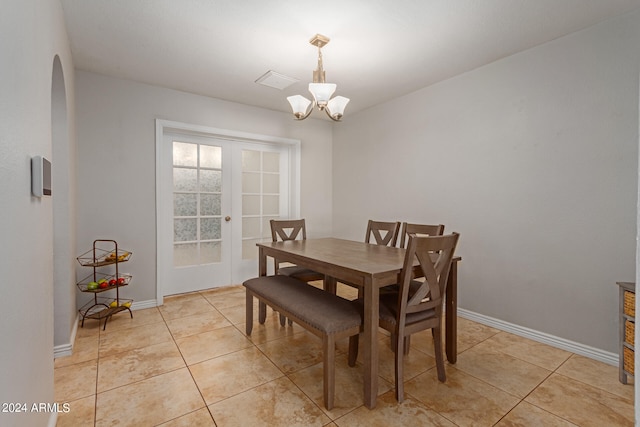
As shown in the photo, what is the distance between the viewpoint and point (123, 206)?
3.13m

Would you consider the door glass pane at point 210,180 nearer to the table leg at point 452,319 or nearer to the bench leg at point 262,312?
the bench leg at point 262,312

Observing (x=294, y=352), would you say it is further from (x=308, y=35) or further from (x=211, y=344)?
(x=308, y=35)

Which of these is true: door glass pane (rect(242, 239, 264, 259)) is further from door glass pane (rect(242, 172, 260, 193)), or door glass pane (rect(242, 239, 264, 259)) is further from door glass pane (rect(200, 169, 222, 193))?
door glass pane (rect(200, 169, 222, 193))

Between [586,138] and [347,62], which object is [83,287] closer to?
[347,62]

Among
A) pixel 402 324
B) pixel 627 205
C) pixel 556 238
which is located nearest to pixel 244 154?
pixel 402 324

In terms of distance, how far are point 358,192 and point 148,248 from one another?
8.80 feet

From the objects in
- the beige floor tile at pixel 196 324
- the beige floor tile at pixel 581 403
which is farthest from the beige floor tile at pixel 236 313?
the beige floor tile at pixel 581 403

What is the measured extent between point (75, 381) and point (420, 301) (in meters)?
2.21

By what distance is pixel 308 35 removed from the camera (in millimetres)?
2295

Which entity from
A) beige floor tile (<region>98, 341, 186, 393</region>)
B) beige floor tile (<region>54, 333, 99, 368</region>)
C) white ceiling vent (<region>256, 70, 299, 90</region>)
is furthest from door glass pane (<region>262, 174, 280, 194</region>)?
beige floor tile (<region>54, 333, 99, 368</region>)

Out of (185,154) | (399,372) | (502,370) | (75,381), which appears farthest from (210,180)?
(502,370)

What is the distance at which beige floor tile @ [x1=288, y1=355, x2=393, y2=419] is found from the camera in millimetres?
1675

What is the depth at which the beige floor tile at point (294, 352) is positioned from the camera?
82.4 inches

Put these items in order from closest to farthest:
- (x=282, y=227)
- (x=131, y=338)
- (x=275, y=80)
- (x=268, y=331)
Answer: (x=131, y=338), (x=268, y=331), (x=275, y=80), (x=282, y=227)
